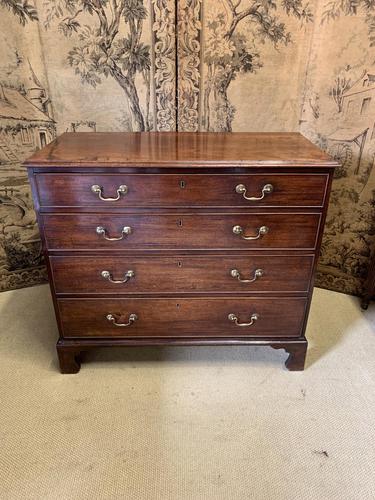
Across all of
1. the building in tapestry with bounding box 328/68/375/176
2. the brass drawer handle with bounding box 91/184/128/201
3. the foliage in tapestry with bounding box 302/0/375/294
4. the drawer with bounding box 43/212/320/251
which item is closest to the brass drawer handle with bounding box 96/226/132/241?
the drawer with bounding box 43/212/320/251

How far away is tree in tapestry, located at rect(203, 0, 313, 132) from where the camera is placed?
167 cm

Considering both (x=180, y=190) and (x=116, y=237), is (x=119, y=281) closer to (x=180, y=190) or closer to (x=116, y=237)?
(x=116, y=237)

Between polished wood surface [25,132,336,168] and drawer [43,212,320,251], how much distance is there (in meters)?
0.19

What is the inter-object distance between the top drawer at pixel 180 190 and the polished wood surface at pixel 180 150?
0.05 m

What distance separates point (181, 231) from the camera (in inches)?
53.1

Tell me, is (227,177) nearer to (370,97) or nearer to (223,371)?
(223,371)

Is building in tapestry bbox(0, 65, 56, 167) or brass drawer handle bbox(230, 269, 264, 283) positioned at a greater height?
building in tapestry bbox(0, 65, 56, 167)

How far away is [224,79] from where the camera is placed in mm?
1789

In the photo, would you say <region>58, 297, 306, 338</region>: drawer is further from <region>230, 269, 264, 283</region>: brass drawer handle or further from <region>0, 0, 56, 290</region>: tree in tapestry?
<region>0, 0, 56, 290</region>: tree in tapestry

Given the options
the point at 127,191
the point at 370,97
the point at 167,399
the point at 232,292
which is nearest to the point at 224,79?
the point at 370,97

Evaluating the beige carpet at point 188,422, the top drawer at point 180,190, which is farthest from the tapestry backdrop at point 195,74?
the beige carpet at point 188,422

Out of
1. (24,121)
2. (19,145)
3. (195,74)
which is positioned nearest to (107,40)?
(195,74)

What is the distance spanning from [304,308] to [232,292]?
11.9 inches

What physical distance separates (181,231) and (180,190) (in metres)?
0.15
